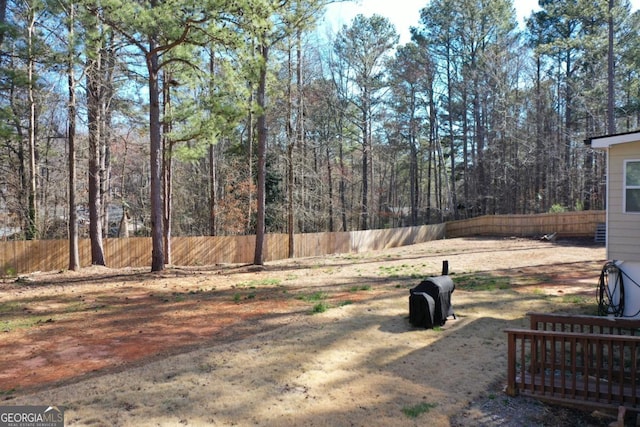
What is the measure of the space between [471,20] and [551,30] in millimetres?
5301

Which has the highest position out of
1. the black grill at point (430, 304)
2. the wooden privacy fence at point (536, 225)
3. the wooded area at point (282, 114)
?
the wooded area at point (282, 114)

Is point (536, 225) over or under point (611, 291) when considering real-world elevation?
over

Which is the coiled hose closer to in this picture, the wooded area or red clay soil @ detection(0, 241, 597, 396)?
red clay soil @ detection(0, 241, 597, 396)

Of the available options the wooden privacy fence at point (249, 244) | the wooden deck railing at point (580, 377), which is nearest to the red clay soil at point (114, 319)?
the wooden deck railing at point (580, 377)

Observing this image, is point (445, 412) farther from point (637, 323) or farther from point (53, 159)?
point (53, 159)

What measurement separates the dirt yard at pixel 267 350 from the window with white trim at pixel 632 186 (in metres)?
2.03

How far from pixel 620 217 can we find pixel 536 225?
59.8 feet

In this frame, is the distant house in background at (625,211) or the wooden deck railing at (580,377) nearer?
the wooden deck railing at (580,377)

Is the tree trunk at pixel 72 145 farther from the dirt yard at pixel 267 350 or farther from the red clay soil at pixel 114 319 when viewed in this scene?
Result: the dirt yard at pixel 267 350

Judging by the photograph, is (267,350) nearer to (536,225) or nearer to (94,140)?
(94,140)

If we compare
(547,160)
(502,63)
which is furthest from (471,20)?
(547,160)

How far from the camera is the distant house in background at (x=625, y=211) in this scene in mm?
7352

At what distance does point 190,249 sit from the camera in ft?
61.3

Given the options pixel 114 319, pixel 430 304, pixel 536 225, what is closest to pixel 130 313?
pixel 114 319
